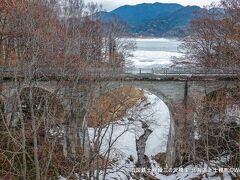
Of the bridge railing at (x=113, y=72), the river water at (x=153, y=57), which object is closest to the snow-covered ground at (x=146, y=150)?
the bridge railing at (x=113, y=72)

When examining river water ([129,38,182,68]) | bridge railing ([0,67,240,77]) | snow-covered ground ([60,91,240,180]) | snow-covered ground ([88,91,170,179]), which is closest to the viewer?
bridge railing ([0,67,240,77])

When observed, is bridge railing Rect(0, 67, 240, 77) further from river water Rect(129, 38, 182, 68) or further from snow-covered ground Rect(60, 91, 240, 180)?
river water Rect(129, 38, 182, 68)

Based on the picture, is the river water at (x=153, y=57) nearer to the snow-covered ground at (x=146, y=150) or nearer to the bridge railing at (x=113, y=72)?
the snow-covered ground at (x=146, y=150)

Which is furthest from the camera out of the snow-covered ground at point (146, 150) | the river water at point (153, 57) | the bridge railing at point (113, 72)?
the river water at point (153, 57)

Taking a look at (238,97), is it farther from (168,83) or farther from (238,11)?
(238,11)

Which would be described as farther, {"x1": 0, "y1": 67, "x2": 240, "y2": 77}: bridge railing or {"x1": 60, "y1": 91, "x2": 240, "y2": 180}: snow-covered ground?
{"x1": 60, "y1": 91, "x2": 240, "y2": 180}: snow-covered ground

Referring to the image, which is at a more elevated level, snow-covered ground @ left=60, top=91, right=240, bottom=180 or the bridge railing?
the bridge railing

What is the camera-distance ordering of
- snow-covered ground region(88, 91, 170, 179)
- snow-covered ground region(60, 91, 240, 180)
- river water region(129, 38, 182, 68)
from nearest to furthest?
snow-covered ground region(60, 91, 240, 180) < snow-covered ground region(88, 91, 170, 179) < river water region(129, 38, 182, 68)

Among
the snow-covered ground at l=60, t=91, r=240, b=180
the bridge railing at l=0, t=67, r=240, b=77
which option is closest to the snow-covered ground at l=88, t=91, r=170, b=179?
the snow-covered ground at l=60, t=91, r=240, b=180

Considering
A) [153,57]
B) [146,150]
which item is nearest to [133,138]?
[146,150]

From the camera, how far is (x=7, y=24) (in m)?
25.1

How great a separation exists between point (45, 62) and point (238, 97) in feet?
48.6

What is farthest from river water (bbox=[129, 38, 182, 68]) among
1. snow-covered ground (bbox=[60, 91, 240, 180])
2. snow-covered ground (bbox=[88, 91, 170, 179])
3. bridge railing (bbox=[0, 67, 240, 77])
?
bridge railing (bbox=[0, 67, 240, 77])

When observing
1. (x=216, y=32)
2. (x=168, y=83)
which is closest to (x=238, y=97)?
(x=168, y=83)
